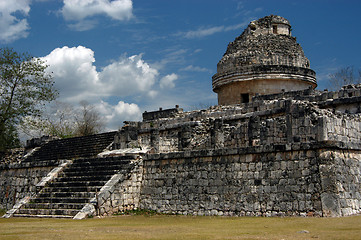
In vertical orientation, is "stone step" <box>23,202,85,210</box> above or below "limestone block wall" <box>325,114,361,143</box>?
below

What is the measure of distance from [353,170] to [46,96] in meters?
22.5

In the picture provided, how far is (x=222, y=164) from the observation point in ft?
42.1

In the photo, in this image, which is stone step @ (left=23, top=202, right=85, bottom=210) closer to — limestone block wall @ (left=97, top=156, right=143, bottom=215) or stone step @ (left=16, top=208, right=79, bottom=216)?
stone step @ (left=16, top=208, right=79, bottom=216)

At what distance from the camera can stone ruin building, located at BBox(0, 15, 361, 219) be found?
35.8 ft

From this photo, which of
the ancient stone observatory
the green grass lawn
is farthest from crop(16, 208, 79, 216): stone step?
the ancient stone observatory

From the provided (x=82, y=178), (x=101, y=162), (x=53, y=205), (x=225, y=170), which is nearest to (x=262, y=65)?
(x=101, y=162)

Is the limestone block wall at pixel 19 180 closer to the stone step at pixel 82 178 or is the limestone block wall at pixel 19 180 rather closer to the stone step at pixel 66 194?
the stone step at pixel 82 178

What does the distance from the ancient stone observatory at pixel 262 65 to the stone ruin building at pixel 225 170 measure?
3.23 m

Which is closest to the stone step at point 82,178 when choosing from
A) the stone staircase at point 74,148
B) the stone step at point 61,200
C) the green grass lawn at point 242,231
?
the stone step at point 61,200

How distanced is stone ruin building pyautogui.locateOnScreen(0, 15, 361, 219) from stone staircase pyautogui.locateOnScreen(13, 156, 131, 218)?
0.04m

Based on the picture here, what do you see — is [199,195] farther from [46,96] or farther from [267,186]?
[46,96]

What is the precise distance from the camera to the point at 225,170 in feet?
41.7

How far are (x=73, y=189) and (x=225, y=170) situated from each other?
5.51 meters

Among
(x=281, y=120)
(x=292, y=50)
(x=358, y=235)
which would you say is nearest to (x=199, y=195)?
(x=281, y=120)
